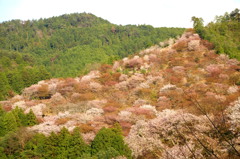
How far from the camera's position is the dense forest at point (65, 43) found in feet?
270

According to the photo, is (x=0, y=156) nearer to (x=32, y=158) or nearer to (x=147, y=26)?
(x=32, y=158)

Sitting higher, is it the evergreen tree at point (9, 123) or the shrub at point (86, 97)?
the evergreen tree at point (9, 123)

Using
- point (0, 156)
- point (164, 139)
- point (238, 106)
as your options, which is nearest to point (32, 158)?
point (0, 156)

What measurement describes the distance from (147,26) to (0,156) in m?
121

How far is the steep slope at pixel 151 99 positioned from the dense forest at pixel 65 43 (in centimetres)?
1758

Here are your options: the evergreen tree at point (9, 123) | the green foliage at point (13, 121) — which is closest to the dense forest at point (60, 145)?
the green foliage at point (13, 121)

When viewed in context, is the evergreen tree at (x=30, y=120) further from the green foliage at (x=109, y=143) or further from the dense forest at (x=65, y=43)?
the dense forest at (x=65, y=43)

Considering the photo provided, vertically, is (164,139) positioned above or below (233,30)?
below

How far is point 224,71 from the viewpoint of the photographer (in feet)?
136

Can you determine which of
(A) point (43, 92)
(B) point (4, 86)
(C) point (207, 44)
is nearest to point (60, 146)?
(A) point (43, 92)

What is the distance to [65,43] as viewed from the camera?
4801 inches

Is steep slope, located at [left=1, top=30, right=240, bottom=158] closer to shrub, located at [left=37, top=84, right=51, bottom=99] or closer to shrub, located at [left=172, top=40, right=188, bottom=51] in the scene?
shrub, located at [left=37, top=84, right=51, bottom=99]

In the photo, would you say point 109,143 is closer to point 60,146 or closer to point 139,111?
point 60,146

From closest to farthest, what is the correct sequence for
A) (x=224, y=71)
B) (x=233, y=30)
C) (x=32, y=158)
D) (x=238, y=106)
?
(x=32, y=158) → (x=238, y=106) → (x=224, y=71) → (x=233, y=30)
